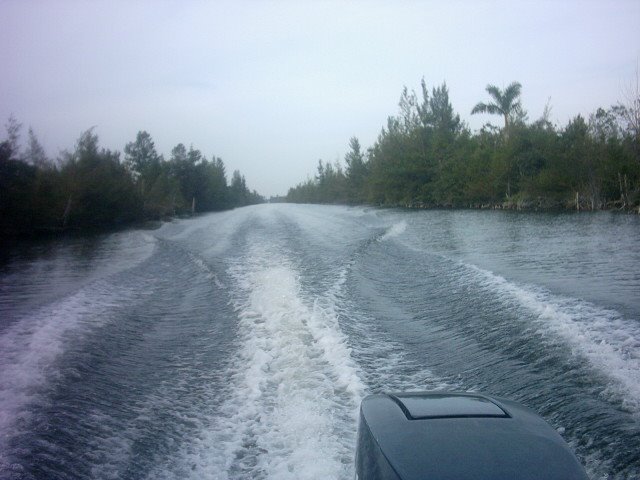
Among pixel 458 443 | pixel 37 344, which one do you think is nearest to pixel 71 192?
pixel 37 344

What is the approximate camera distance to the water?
3.64 metres

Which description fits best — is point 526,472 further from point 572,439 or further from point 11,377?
point 11,377

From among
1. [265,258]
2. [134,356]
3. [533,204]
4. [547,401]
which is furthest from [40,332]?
[533,204]

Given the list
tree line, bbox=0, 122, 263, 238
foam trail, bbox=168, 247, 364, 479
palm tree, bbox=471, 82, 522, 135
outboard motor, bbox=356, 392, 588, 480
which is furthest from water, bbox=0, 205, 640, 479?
palm tree, bbox=471, 82, 522, 135

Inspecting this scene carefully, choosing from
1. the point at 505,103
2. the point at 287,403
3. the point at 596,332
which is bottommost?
the point at 287,403

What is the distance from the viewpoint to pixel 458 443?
79.2 inches

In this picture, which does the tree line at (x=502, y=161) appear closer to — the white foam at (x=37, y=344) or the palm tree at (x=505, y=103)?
the palm tree at (x=505, y=103)

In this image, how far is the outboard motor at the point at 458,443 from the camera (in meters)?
1.87

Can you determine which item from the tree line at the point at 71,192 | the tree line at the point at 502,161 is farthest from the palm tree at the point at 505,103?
the tree line at the point at 71,192

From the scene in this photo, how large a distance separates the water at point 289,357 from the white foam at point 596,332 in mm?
24

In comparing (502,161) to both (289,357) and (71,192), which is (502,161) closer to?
(71,192)

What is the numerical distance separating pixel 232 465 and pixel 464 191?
128ft

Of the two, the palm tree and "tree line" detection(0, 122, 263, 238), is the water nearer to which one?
"tree line" detection(0, 122, 263, 238)

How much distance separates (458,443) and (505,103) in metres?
45.6
